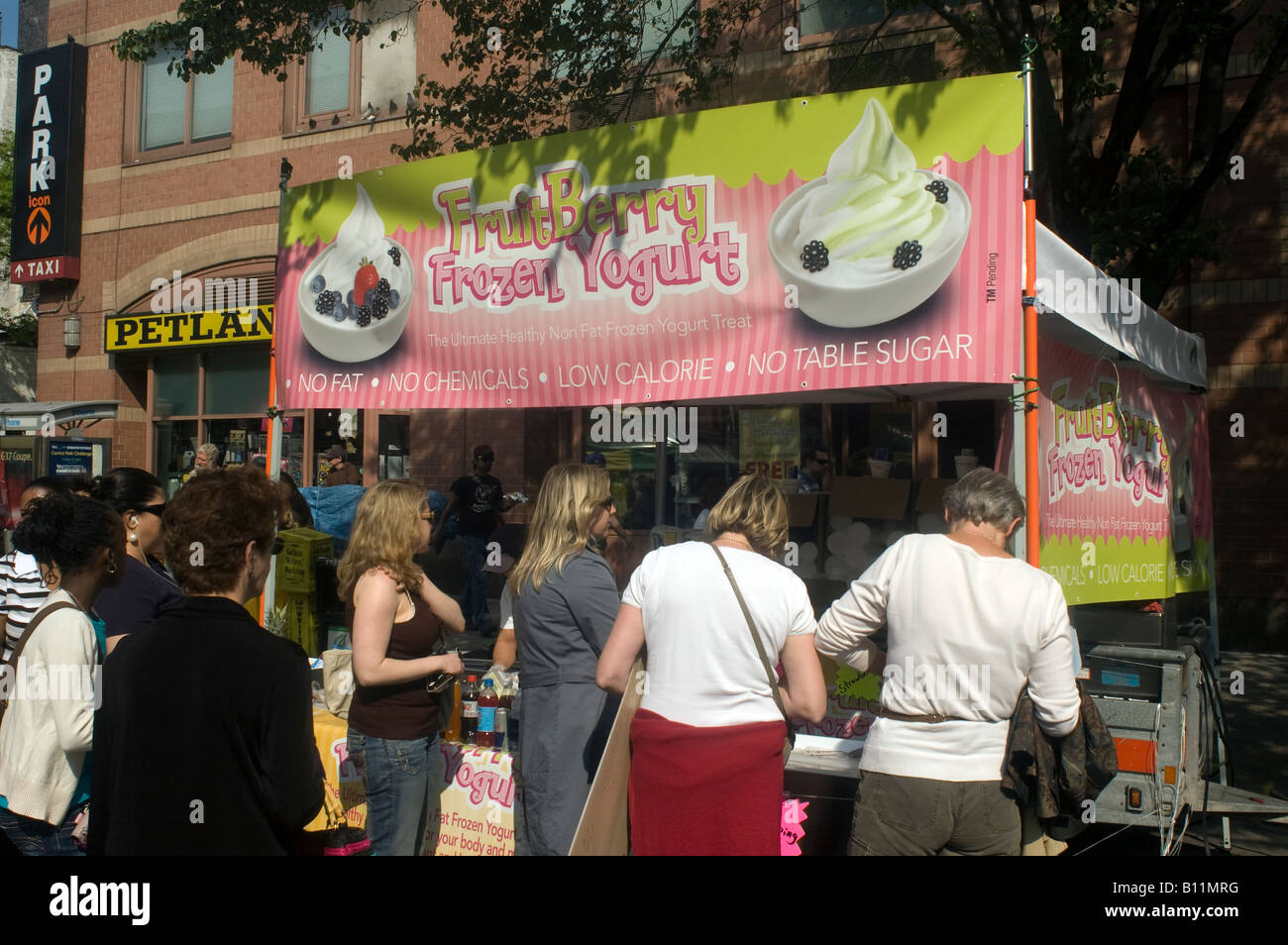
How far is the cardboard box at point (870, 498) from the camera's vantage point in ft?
20.8

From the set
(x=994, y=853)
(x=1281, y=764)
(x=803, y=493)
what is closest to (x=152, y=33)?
(x=803, y=493)

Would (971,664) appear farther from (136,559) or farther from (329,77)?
(329,77)

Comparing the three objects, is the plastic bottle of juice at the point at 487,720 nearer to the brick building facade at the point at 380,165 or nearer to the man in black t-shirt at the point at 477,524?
the man in black t-shirt at the point at 477,524

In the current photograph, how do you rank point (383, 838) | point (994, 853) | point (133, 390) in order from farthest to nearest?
point (133, 390), point (383, 838), point (994, 853)

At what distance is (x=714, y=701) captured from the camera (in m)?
3.35

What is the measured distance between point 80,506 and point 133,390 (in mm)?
15316

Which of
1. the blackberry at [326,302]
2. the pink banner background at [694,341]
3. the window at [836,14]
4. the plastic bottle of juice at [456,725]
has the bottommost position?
the plastic bottle of juice at [456,725]

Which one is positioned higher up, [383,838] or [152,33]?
[152,33]

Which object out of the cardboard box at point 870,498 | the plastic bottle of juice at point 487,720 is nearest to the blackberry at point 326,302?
the plastic bottle of juice at point 487,720

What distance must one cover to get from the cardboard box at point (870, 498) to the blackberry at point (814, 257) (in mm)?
2087

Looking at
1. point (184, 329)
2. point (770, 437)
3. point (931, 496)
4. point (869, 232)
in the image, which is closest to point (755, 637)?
point (869, 232)

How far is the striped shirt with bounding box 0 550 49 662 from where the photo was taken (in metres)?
3.67

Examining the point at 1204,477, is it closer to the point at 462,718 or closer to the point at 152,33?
the point at 462,718

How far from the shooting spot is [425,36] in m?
14.4
